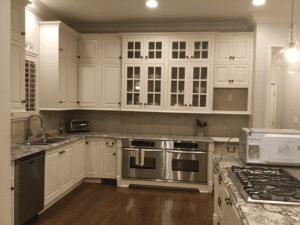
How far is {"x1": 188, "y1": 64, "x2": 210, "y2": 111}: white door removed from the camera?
13.4 feet

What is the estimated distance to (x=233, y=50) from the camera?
4.06m

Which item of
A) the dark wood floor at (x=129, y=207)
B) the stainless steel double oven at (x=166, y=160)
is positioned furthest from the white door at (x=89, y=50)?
the dark wood floor at (x=129, y=207)

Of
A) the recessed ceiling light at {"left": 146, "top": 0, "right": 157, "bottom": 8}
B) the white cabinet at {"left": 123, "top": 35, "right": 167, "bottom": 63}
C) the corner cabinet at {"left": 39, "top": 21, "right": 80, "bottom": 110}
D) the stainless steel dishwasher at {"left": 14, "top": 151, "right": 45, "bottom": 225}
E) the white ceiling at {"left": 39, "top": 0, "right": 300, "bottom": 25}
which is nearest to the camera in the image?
the stainless steel dishwasher at {"left": 14, "top": 151, "right": 45, "bottom": 225}

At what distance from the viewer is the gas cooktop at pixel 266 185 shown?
125 centimetres

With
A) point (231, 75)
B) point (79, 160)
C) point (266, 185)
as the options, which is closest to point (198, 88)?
point (231, 75)

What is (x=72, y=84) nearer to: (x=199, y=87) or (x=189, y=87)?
(x=189, y=87)

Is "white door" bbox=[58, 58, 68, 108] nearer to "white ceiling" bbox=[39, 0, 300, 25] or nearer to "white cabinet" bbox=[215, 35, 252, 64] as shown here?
"white ceiling" bbox=[39, 0, 300, 25]

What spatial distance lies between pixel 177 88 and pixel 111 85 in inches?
46.4

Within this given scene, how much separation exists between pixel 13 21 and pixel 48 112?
1.64 m

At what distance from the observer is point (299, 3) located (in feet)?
11.0

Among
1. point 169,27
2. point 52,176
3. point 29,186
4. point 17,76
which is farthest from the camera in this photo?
point 169,27

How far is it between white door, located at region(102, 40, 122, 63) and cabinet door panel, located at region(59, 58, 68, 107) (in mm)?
727

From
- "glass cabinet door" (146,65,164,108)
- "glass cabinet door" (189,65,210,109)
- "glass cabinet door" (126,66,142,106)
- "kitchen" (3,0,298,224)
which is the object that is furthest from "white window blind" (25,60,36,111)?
"glass cabinet door" (189,65,210,109)

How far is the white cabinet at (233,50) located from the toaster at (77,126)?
102 inches
